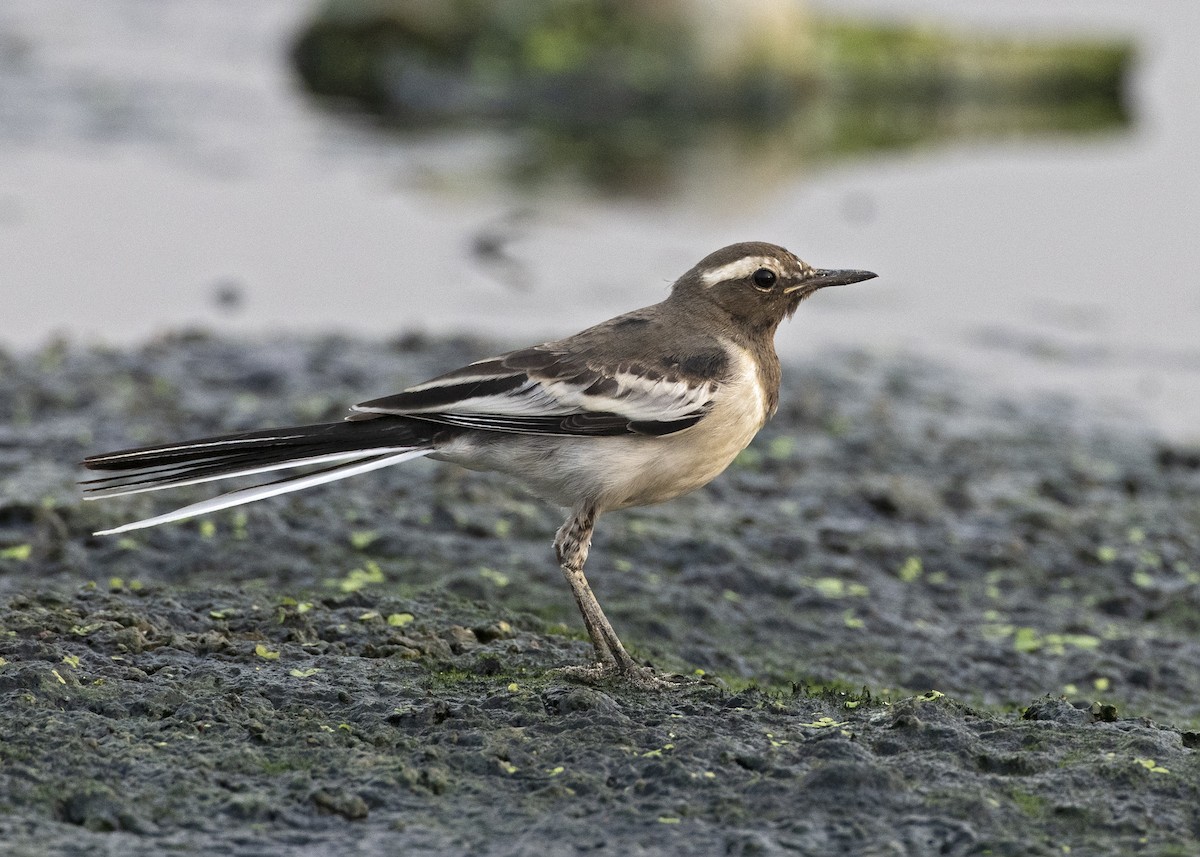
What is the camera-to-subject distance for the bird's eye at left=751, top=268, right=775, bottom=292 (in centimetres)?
723

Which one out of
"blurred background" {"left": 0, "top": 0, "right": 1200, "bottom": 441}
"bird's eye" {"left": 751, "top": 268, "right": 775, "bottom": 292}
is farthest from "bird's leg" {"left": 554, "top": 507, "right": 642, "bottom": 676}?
"blurred background" {"left": 0, "top": 0, "right": 1200, "bottom": 441}

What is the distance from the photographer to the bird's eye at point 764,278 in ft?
23.7

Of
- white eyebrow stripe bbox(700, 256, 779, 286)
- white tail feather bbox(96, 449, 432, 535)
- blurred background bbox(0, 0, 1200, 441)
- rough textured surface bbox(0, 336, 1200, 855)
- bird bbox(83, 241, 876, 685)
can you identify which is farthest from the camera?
blurred background bbox(0, 0, 1200, 441)

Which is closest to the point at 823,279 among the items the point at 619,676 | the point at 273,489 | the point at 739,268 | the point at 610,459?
the point at 739,268

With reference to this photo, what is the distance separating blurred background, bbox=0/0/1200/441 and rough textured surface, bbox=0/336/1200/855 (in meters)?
1.99

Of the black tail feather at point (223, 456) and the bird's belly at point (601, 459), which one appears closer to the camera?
the black tail feather at point (223, 456)

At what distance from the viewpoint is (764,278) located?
23.7ft

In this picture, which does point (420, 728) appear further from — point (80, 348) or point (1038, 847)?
point (80, 348)

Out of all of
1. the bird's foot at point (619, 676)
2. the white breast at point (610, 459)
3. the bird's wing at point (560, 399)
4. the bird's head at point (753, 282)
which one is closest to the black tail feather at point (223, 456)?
the bird's wing at point (560, 399)

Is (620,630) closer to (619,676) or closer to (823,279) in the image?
(619,676)

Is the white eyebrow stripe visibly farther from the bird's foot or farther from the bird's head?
the bird's foot

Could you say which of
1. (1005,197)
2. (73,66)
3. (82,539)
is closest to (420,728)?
(82,539)

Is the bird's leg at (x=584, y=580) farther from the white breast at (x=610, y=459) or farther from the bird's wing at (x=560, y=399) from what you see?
the bird's wing at (x=560, y=399)

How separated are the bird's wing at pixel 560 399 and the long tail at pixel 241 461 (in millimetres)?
225
